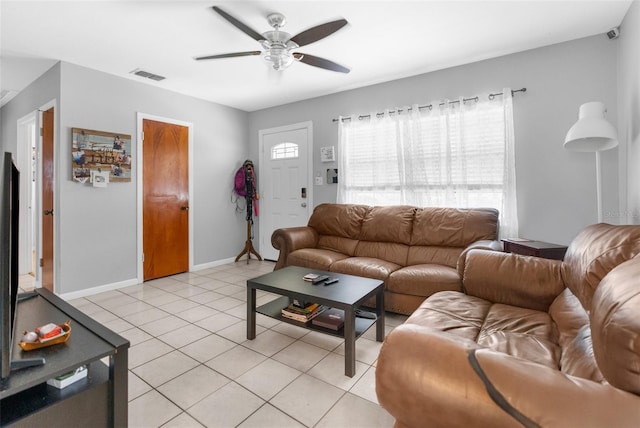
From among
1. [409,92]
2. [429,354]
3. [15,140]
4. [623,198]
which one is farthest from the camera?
[15,140]

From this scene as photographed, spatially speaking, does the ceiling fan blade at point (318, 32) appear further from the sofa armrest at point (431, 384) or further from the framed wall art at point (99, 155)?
the framed wall art at point (99, 155)

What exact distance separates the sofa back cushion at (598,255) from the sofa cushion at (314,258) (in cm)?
198

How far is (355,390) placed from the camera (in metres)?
1.75

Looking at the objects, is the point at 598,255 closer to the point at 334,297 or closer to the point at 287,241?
the point at 334,297

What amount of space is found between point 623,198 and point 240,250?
472cm

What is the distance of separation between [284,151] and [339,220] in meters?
1.70

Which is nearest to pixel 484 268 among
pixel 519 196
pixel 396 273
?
pixel 396 273

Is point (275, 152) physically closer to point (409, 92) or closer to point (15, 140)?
point (409, 92)

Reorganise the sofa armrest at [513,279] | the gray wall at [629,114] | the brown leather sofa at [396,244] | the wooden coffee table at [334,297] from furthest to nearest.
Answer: the brown leather sofa at [396,244] < the gray wall at [629,114] < the wooden coffee table at [334,297] < the sofa armrest at [513,279]

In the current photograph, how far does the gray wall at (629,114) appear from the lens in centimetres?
215

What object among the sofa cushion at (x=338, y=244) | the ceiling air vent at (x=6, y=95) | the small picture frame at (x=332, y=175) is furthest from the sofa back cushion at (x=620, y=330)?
the ceiling air vent at (x=6, y=95)

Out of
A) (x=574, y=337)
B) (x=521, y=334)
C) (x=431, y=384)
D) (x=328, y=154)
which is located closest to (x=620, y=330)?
(x=431, y=384)

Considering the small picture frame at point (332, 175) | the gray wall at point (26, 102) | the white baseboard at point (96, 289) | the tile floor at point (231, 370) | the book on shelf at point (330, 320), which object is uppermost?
the gray wall at point (26, 102)

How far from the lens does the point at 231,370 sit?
6.39 ft
